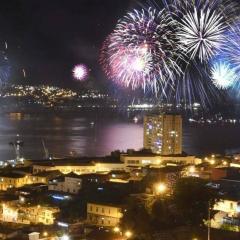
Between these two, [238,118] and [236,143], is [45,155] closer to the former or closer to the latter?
[236,143]

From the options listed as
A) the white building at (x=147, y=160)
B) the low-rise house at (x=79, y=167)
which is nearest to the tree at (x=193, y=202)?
the low-rise house at (x=79, y=167)

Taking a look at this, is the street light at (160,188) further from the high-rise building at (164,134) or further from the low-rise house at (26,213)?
the high-rise building at (164,134)

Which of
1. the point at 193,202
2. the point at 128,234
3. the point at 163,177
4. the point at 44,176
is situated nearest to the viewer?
the point at 128,234

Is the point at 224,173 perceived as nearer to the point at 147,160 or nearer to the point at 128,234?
the point at 128,234

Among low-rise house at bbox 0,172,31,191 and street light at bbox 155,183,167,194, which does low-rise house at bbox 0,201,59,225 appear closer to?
street light at bbox 155,183,167,194

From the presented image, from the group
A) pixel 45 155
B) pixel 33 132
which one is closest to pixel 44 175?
pixel 45 155

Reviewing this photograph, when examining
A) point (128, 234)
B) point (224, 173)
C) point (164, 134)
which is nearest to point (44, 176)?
point (224, 173)
